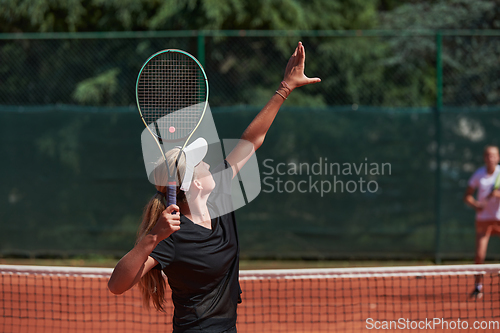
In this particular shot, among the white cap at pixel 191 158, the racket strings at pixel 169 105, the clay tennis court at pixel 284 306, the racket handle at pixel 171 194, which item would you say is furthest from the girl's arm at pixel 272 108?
the clay tennis court at pixel 284 306

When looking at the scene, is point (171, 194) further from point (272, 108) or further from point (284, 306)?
point (284, 306)

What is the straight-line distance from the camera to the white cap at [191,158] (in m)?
1.92

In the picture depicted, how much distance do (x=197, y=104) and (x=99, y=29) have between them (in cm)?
719

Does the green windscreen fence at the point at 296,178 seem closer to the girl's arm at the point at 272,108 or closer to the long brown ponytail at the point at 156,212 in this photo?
the girl's arm at the point at 272,108

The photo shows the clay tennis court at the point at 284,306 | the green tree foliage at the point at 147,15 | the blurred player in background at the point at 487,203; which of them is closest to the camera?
the clay tennis court at the point at 284,306

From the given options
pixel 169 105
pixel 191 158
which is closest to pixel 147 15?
pixel 169 105

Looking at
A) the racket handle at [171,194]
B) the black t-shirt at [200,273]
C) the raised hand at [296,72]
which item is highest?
the raised hand at [296,72]

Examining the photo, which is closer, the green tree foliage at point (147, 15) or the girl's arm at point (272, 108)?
the girl's arm at point (272, 108)

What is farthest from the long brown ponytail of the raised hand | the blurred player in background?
the blurred player in background

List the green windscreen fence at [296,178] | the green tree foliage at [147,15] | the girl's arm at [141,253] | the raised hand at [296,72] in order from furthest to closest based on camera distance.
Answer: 1. the green tree foliage at [147,15]
2. the green windscreen fence at [296,178]
3. the raised hand at [296,72]
4. the girl's arm at [141,253]

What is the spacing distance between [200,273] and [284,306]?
296 cm

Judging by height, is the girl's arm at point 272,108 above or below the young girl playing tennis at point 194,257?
above

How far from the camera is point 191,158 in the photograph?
199 centimetres

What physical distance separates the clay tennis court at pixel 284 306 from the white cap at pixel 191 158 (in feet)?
6.62
